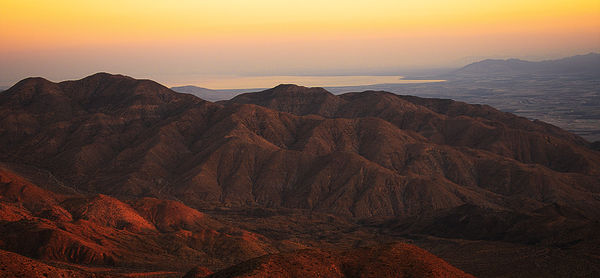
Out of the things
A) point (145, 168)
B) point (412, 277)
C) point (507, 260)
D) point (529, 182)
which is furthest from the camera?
point (145, 168)

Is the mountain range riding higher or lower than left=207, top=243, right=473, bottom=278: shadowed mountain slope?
lower

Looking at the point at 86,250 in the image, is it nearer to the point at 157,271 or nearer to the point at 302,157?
the point at 157,271

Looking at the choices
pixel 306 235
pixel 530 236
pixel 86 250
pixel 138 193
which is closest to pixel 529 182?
pixel 530 236

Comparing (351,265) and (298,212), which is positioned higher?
(351,265)

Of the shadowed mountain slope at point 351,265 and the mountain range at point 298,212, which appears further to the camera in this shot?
the mountain range at point 298,212

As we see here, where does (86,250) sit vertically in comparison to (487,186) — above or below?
above

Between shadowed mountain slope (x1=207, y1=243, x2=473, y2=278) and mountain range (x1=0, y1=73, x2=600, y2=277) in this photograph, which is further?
mountain range (x1=0, y1=73, x2=600, y2=277)

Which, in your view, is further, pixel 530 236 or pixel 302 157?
pixel 302 157

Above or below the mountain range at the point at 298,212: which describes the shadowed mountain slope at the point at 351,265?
above

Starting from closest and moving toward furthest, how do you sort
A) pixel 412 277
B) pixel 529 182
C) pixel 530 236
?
1. pixel 412 277
2. pixel 530 236
3. pixel 529 182

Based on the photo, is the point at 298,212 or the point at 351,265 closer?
the point at 351,265
